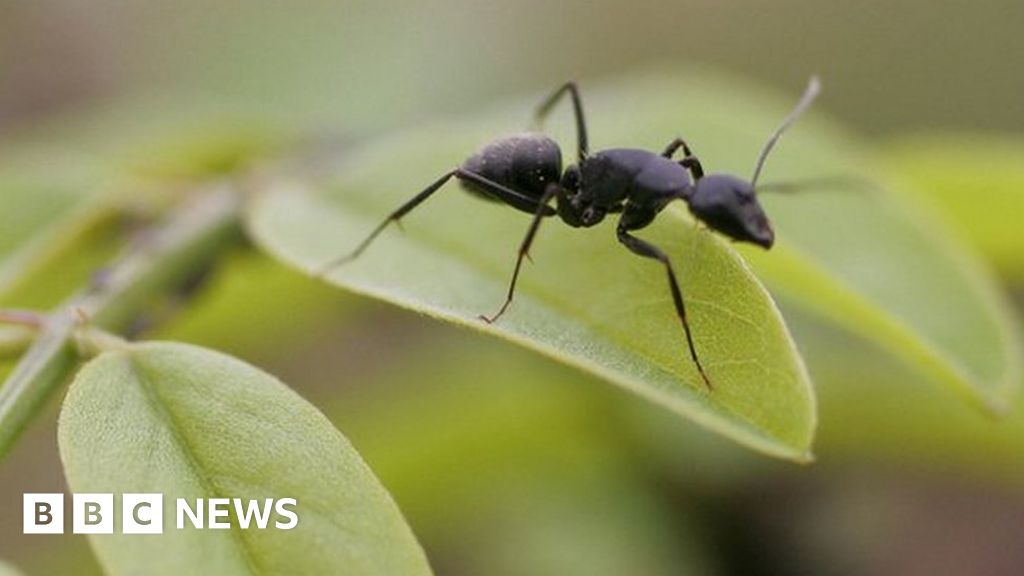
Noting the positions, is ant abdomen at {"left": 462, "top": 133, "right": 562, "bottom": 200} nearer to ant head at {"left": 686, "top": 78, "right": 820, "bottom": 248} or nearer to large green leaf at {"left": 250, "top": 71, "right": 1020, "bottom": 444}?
large green leaf at {"left": 250, "top": 71, "right": 1020, "bottom": 444}

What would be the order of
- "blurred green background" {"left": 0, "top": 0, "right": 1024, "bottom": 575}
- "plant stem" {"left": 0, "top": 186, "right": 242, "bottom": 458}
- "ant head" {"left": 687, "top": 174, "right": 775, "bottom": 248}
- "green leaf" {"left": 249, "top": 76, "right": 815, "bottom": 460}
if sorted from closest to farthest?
1. "green leaf" {"left": 249, "top": 76, "right": 815, "bottom": 460}
2. "plant stem" {"left": 0, "top": 186, "right": 242, "bottom": 458}
3. "ant head" {"left": 687, "top": 174, "right": 775, "bottom": 248}
4. "blurred green background" {"left": 0, "top": 0, "right": 1024, "bottom": 575}

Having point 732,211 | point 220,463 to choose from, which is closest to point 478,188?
point 732,211

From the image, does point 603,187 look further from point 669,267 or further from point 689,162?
point 669,267

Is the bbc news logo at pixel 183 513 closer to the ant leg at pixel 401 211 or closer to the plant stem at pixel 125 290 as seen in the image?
the plant stem at pixel 125 290

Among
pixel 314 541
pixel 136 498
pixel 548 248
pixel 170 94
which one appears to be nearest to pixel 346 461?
pixel 314 541

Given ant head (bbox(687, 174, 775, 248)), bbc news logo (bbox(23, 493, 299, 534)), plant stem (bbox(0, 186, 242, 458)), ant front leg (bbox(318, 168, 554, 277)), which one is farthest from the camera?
ant front leg (bbox(318, 168, 554, 277))

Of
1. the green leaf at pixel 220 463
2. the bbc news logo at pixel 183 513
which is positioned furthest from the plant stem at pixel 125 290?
the bbc news logo at pixel 183 513

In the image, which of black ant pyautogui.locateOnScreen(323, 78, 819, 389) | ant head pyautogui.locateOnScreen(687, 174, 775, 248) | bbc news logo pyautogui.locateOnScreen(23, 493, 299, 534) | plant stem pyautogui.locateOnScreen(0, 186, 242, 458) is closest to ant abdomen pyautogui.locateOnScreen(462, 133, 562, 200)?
black ant pyautogui.locateOnScreen(323, 78, 819, 389)
